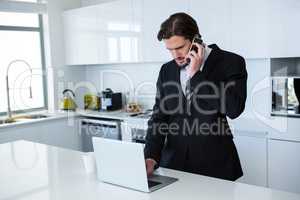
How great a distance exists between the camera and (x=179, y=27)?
5.41 ft

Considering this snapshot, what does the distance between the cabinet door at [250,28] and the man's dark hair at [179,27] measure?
1431 millimetres

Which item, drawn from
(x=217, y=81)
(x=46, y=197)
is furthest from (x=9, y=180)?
(x=217, y=81)

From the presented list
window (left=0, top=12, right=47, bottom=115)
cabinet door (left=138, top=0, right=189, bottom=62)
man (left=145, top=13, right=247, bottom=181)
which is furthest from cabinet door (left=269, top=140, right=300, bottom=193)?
window (left=0, top=12, right=47, bottom=115)

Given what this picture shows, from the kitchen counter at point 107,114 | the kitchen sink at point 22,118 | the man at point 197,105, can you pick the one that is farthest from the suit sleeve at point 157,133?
the kitchen sink at point 22,118

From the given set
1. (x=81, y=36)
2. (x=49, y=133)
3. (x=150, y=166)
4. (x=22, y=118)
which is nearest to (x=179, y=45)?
(x=150, y=166)

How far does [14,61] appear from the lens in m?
4.38

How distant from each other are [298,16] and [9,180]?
7.73ft

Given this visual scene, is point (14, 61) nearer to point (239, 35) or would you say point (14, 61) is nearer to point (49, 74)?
point (49, 74)

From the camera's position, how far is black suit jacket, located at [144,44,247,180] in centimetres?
171

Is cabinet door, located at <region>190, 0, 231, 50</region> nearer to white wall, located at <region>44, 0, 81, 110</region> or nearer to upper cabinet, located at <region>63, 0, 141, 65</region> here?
upper cabinet, located at <region>63, 0, 141, 65</region>

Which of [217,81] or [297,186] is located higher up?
[217,81]

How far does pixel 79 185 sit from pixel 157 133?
511mm

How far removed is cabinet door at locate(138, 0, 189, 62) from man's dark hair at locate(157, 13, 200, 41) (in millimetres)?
1844

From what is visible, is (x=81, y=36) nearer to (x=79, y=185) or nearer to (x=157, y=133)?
(x=157, y=133)
